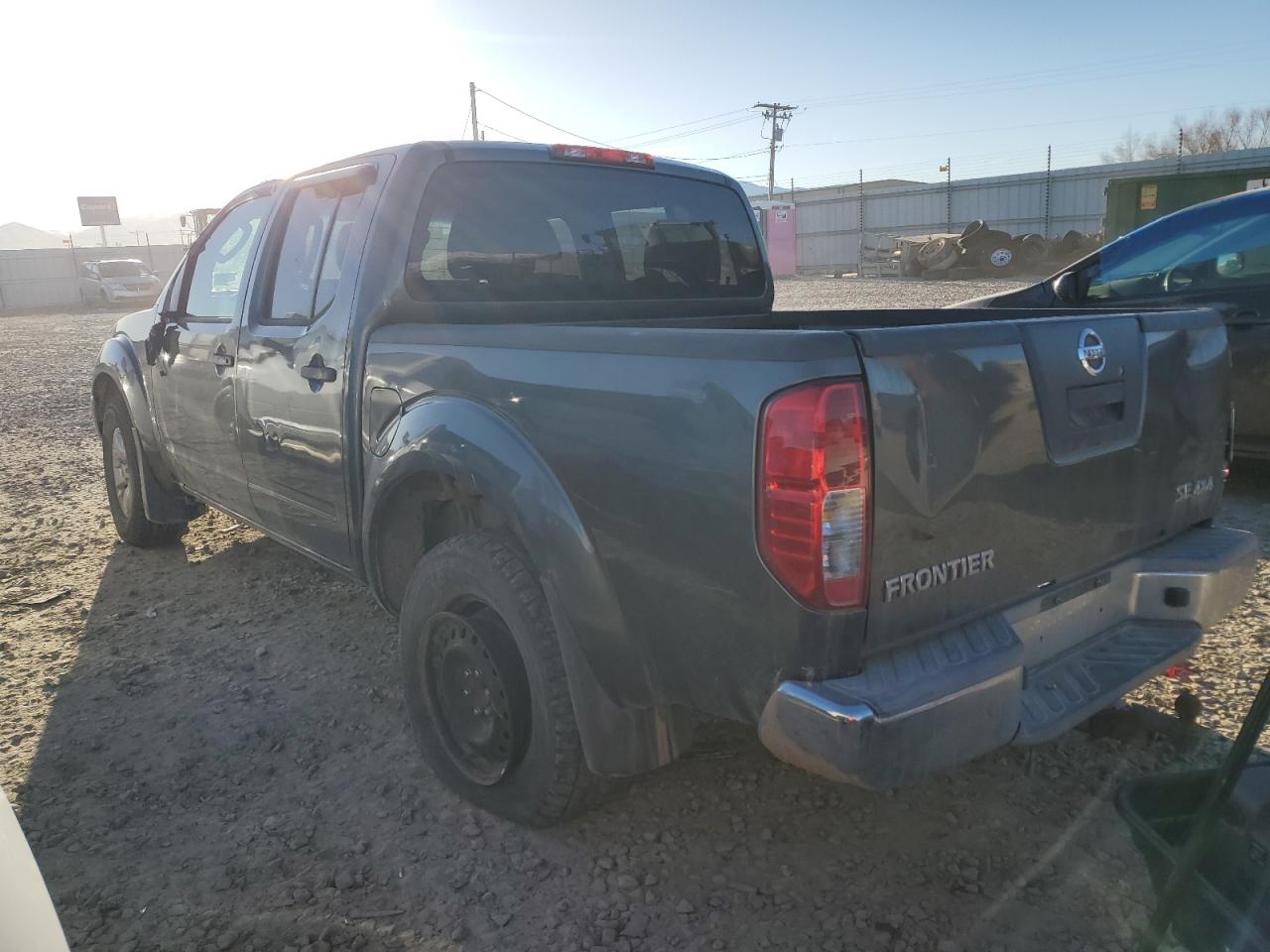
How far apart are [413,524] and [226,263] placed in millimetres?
1971

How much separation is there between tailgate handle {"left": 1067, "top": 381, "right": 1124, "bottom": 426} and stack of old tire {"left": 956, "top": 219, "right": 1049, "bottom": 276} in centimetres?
2730

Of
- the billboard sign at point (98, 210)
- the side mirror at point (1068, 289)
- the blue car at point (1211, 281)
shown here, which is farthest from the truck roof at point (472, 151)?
the billboard sign at point (98, 210)

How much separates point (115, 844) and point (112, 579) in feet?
8.91

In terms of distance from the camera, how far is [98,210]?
66.8m

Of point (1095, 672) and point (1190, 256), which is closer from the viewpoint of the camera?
point (1095, 672)

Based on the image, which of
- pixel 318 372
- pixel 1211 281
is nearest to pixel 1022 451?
pixel 318 372

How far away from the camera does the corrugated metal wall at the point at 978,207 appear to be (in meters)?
29.4

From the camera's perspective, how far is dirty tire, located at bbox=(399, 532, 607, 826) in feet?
8.25

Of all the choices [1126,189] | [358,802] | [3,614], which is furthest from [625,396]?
[1126,189]

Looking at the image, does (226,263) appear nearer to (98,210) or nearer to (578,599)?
(578,599)

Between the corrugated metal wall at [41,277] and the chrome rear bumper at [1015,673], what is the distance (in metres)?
45.2

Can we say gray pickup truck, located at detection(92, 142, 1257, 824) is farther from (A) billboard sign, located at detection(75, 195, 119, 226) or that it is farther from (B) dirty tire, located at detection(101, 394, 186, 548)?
(A) billboard sign, located at detection(75, 195, 119, 226)

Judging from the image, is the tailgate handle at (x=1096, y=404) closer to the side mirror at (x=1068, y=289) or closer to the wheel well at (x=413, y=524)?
the wheel well at (x=413, y=524)

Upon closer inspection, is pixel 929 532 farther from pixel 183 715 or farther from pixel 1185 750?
pixel 183 715
